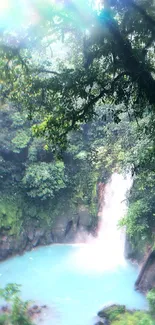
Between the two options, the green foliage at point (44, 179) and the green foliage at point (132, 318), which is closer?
the green foliage at point (132, 318)

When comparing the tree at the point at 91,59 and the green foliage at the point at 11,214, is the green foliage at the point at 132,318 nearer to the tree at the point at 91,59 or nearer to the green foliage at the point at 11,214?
the tree at the point at 91,59

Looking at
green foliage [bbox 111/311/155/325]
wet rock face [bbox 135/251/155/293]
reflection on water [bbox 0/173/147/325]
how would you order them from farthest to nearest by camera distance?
wet rock face [bbox 135/251/155/293] → reflection on water [bbox 0/173/147/325] → green foliage [bbox 111/311/155/325]

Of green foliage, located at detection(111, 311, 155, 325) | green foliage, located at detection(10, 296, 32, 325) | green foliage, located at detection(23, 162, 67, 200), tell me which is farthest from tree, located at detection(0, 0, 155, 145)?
green foliage, located at detection(23, 162, 67, 200)

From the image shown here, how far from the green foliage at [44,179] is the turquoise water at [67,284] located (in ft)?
9.01

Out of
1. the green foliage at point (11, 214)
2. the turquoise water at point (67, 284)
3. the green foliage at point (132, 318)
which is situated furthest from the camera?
the green foliage at point (11, 214)

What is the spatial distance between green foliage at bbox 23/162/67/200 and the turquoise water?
275 centimetres

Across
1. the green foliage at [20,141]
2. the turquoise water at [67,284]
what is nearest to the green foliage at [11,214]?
the turquoise water at [67,284]

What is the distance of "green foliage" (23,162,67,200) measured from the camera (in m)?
14.3

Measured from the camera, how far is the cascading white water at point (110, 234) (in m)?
13.5

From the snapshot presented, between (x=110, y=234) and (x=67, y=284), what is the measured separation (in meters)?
3.82

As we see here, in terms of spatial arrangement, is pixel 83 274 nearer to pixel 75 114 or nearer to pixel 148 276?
pixel 148 276

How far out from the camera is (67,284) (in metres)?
11.7

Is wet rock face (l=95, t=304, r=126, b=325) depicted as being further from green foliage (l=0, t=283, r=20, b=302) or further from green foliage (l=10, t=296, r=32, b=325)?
green foliage (l=0, t=283, r=20, b=302)

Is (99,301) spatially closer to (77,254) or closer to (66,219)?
(77,254)
